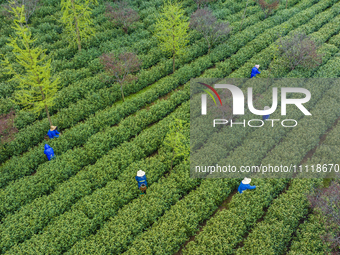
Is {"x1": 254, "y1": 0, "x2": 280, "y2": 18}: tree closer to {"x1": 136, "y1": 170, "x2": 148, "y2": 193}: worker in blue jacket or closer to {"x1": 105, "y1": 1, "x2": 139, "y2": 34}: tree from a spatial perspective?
{"x1": 105, "y1": 1, "x2": 139, "y2": 34}: tree

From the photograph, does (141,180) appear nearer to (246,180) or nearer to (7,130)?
(246,180)

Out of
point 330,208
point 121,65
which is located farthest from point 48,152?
point 330,208

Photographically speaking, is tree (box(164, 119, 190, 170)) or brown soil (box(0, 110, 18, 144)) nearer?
tree (box(164, 119, 190, 170))

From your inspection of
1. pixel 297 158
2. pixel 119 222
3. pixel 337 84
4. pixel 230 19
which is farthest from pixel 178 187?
pixel 230 19

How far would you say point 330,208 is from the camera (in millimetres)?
12172

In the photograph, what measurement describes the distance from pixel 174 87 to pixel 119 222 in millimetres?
12743

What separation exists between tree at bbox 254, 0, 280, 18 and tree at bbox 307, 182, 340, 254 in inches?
969

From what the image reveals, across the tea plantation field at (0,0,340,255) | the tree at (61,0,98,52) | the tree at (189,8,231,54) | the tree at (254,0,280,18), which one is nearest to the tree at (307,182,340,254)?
the tea plantation field at (0,0,340,255)

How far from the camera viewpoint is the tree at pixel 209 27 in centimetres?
2436

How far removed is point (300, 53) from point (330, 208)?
15.1 metres

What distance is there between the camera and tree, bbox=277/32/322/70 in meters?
22.2

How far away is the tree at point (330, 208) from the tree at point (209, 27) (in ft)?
56.1

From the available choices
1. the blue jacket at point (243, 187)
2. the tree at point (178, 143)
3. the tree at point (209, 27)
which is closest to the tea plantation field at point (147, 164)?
the blue jacket at point (243, 187)
